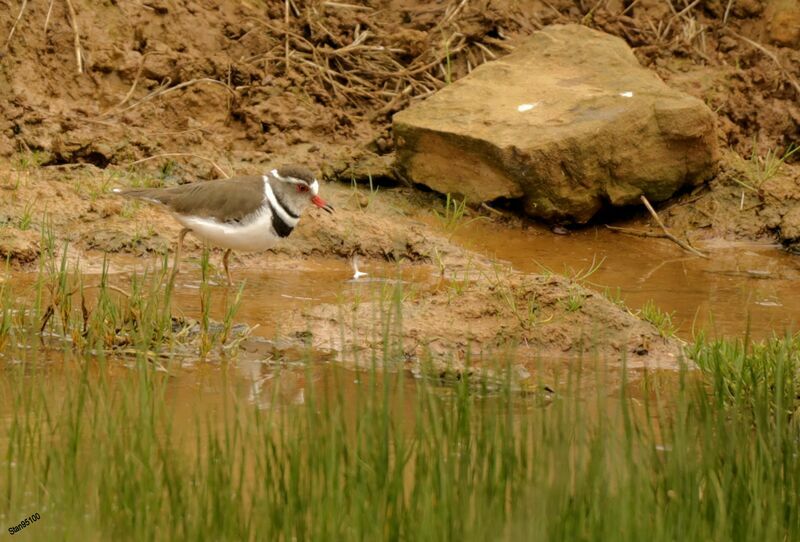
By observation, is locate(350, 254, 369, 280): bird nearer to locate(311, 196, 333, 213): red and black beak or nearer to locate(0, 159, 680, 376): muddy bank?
locate(0, 159, 680, 376): muddy bank

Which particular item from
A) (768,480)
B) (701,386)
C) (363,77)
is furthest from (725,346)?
(363,77)

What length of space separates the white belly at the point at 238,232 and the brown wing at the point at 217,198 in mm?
44

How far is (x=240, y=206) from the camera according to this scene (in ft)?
21.9

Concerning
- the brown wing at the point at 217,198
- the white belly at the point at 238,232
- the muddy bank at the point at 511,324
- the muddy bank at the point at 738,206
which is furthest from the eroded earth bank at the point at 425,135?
the brown wing at the point at 217,198

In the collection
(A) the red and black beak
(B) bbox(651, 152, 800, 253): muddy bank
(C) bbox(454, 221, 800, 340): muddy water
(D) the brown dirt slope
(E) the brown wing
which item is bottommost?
(C) bbox(454, 221, 800, 340): muddy water

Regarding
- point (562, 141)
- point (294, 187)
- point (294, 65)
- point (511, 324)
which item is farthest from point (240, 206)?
point (294, 65)

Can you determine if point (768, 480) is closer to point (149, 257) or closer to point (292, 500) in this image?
point (292, 500)

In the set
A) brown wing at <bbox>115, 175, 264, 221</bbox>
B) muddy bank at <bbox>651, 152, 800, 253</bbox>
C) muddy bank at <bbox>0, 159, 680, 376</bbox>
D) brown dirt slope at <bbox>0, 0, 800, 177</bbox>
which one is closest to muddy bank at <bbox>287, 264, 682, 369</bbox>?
muddy bank at <bbox>0, 159, 680, 376</bbox>

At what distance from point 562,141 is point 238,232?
235 centimetres

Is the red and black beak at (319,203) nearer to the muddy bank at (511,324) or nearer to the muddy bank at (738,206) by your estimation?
the muddy bank at (511,324)

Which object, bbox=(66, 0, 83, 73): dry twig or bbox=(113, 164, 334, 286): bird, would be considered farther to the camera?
bbox=(66, 0, 83, 73): dry twig

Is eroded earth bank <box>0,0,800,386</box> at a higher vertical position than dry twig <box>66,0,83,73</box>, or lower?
lower

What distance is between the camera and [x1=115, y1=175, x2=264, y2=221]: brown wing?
6664mm

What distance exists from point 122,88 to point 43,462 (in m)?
5.10
